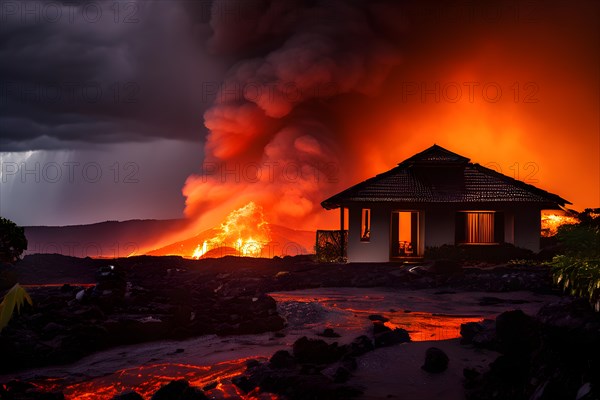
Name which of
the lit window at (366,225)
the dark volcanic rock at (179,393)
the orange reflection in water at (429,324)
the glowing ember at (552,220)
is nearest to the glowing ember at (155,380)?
the dark volcanic rock at (179,393)

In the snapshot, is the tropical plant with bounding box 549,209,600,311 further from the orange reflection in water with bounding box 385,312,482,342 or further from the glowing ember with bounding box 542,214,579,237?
the glowing ember with bounding box 542,214,579,237

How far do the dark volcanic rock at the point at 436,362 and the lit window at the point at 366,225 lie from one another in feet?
59.3

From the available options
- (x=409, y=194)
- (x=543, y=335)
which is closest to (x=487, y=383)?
(x=543, y=335)

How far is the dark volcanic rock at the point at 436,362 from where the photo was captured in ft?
27.0

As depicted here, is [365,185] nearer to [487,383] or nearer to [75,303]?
[75,303]

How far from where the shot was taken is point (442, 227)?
2619cm

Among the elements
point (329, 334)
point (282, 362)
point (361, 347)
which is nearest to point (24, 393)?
point (282, 362)

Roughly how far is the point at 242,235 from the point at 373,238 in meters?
14.5

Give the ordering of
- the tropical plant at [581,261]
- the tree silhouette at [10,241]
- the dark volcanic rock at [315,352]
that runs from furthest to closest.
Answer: the tree silhouette at [10,241] < the dark volcanic rock at [315,352] < the tropical plant at [581,261]

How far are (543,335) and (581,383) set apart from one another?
964 mm

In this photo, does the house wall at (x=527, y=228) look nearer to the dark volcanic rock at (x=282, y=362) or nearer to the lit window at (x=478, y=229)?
the lit window at (x=478, y=229)

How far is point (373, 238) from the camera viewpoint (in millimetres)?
26250

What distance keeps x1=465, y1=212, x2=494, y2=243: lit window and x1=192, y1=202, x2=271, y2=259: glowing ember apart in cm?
1529

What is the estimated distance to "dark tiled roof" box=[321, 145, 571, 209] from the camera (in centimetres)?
2597
